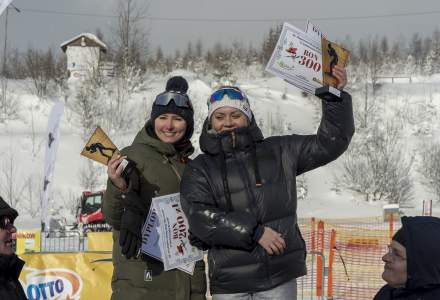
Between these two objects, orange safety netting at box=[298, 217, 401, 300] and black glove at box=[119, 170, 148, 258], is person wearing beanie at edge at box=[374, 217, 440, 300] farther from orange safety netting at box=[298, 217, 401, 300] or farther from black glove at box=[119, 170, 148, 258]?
orange safety netting at box=[298, 217, 401, 300]

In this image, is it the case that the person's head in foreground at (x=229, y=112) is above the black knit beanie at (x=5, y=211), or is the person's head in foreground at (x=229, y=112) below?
above

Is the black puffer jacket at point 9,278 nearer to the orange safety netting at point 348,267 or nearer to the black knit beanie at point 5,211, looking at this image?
the black knit beanie at point 5,211

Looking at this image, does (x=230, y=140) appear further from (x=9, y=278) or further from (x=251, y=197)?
(x=9, y=278)

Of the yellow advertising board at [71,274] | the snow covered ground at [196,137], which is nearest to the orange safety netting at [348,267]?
the yellow advertising board at [71,274]

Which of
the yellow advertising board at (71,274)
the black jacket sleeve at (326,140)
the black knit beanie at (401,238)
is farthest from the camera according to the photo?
the yellow advertising board at (71,274)

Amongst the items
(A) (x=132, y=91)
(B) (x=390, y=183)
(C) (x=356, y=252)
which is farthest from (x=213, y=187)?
(A) (x=132, y=91)

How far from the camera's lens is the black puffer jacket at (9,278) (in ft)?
9.36

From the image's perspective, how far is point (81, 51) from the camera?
4694 centimetres

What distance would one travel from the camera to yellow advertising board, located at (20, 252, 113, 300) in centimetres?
796

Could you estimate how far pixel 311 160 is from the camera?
3.20 meters

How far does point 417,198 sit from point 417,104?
12255 millimetres

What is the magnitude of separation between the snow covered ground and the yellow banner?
48.9 ft

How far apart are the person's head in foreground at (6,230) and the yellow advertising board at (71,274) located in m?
5.22

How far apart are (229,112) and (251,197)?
55cm
